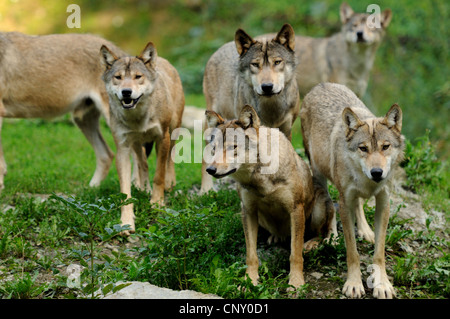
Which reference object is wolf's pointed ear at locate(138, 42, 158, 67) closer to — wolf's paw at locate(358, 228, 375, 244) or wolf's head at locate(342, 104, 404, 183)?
wolf's head at locate(342, 104, 404, 183)

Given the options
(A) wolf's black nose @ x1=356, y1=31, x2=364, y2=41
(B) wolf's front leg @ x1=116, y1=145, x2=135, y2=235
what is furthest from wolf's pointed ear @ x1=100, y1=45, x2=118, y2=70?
(A) wolf's black nose @ x1=356, y1=31, x2=364, y2=41

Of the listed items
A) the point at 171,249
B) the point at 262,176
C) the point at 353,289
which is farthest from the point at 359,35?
the point at 171,249

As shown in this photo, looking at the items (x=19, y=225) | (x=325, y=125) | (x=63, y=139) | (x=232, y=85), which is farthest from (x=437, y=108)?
(x=19, y=225)

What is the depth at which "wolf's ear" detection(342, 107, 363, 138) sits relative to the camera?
516 cm

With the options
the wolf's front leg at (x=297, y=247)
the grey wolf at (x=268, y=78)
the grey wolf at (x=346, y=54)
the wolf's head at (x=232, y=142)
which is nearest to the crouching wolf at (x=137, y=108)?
the grey wolf at (x=268, y=78)

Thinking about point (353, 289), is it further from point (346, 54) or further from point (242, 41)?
point (346, 54)

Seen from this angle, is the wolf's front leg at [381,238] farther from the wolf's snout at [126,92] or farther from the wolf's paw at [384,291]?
the wolf's snout at [126,92]

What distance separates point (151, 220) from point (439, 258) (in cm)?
339

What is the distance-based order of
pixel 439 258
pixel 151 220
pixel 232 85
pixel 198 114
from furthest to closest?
pixel 198 114, pixel 232 85, pixel 151 220, pixel 439 258

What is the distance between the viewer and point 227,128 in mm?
5125

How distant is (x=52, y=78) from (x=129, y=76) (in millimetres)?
2161

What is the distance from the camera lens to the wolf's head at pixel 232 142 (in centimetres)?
494

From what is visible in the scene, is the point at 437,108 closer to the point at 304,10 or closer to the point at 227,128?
the point at 304,10

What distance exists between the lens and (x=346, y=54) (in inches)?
433
